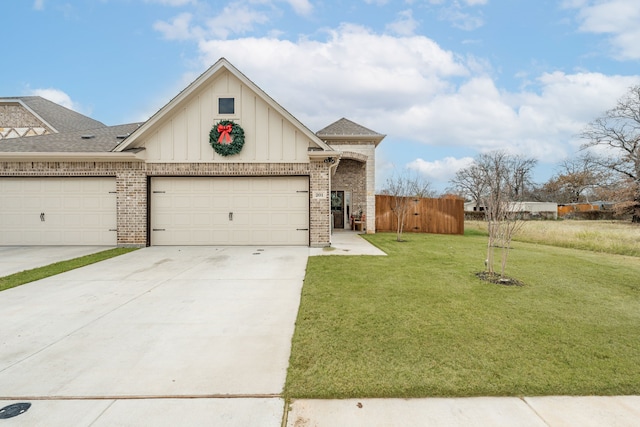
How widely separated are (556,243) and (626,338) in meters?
11.8

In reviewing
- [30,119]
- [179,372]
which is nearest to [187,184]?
[179,372]

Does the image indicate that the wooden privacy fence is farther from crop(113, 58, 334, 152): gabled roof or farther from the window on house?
the window on house

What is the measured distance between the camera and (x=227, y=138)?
1007cm

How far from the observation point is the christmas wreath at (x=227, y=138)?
10047 mm

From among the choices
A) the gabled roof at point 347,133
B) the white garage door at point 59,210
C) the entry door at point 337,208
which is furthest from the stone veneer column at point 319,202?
the entry door at point 337,208

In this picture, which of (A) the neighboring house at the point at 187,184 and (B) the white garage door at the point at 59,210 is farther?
(B) the white garage door at the point at 59,210

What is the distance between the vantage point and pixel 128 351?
10.9ft

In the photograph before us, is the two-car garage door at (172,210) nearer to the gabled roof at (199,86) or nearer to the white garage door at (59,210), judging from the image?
the white garage door at (59,210)

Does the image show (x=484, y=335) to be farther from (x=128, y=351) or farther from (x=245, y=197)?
(x=245, y=197)

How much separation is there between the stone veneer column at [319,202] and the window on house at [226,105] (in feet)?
10.1

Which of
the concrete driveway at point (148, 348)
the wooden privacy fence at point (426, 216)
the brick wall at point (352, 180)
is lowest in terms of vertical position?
the concrete driveway at point (148, 348)

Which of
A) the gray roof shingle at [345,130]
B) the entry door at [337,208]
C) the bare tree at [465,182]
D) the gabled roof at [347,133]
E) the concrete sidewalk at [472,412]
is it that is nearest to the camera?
the concrete sidewalk at [472,412]

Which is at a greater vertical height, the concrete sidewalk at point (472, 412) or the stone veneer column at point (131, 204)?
the stone veneer column at point (131, 204)

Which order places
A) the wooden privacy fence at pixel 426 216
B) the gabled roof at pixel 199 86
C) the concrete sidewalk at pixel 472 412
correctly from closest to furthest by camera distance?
the concrete sidewalk at pixel 472 412, the gabled roof at pixel 199 86, the wooden privacy fence at pixel 426 216
